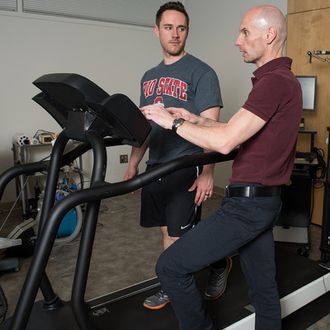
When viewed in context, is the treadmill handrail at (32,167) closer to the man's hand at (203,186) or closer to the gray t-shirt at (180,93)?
the gray t-shirt at (180,93)

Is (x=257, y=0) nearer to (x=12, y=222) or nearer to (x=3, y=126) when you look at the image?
(x=3, y=126)

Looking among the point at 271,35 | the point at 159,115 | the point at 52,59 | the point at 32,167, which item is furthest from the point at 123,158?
the point at 271,35

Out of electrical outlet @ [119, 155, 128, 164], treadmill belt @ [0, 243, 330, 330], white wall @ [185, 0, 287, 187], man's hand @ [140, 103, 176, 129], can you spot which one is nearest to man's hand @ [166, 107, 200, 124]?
man's hand @ [140, 103, 176, 129]

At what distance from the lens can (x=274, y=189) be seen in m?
1.52

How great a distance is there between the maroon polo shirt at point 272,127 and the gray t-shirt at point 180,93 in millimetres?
451

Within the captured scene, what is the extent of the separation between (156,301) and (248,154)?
104 cm

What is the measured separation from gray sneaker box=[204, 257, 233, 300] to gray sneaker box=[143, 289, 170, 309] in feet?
0.78

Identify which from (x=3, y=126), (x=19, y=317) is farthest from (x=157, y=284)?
(x=3, y=126)

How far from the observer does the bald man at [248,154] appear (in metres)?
1.35

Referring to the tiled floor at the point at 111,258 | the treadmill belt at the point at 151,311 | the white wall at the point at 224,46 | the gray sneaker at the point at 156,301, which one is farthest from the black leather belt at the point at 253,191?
the white wall at the point at 224,46

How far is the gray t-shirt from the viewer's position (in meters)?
1.92

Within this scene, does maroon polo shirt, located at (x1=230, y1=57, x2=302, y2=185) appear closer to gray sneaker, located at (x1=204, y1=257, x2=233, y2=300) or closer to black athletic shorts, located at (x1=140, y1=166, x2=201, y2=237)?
black athletic shorts, located at (x1=140, y1=166, x2=201, y2=237)

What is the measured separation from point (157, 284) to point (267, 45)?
4.99 ft

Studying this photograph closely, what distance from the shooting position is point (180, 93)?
196cm
